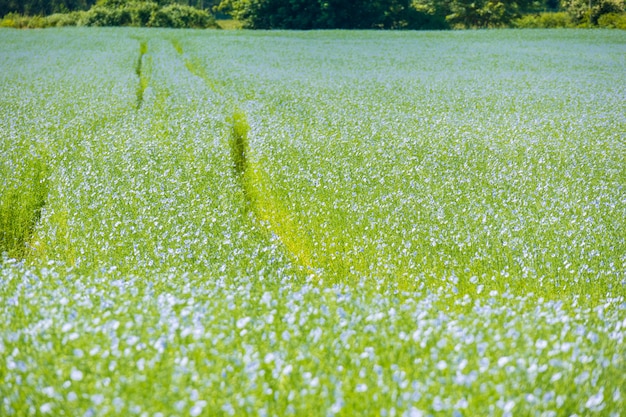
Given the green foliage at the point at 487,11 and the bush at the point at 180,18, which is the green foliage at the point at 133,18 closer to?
the bush at the point at 180,18

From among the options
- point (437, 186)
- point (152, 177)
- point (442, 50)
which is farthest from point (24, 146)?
point (442, 50)

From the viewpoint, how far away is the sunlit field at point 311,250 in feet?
11.1

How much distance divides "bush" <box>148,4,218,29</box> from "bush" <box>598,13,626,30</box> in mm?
31641

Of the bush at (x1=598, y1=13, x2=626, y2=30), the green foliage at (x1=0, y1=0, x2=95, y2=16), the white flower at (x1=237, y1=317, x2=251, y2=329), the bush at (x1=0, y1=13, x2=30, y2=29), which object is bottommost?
the white flower at (x1=237, y1=317, x2=251, y2=329)

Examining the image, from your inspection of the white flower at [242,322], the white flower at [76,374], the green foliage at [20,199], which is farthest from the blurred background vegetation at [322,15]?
the white flower at [76,374]

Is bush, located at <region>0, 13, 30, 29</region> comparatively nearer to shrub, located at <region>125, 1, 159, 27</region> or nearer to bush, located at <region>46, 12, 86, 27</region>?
bush, located at <region>46, 12, 86, 27</region>

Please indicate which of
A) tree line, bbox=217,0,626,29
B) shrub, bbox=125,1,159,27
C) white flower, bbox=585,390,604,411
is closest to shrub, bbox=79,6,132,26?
shrub, bbox=125,1,159,27

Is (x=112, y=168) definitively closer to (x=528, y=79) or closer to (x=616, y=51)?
(x=528, y=79)

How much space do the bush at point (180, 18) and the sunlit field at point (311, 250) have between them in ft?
126

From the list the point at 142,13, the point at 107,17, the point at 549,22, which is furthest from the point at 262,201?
the point at 107,17

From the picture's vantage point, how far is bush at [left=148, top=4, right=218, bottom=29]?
183ft

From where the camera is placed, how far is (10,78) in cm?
2116

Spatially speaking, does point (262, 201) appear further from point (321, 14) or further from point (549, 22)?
point (549, 22)

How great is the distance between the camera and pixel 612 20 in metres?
50.9
